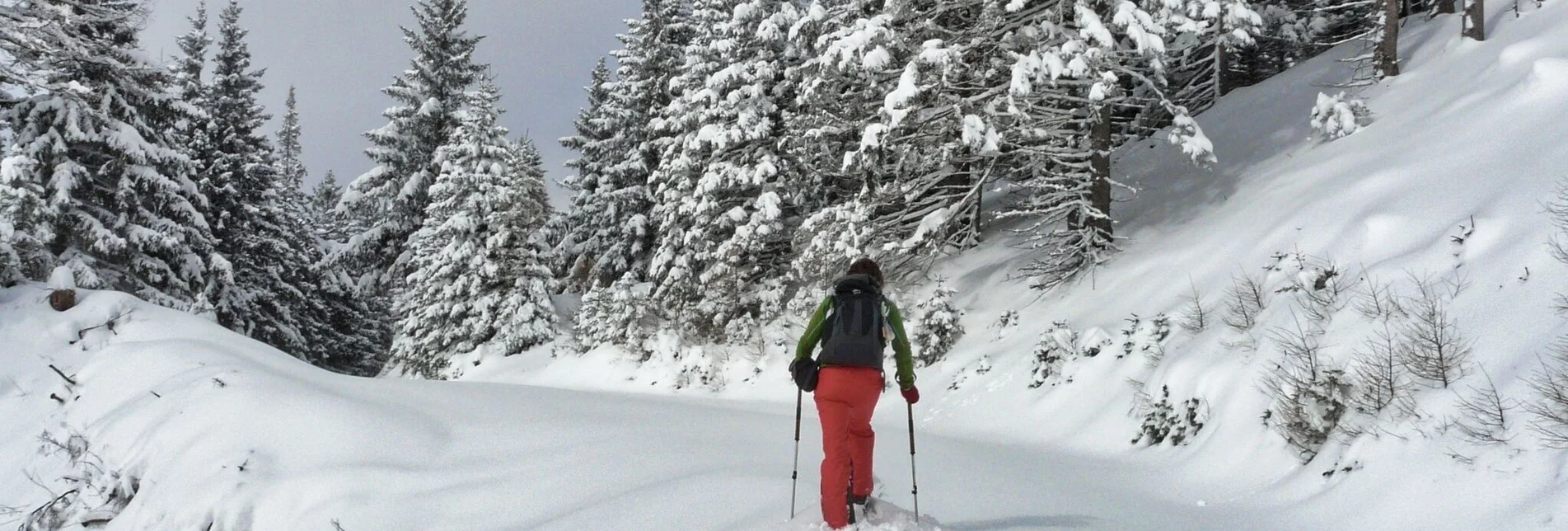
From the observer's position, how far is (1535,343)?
17.5 ft

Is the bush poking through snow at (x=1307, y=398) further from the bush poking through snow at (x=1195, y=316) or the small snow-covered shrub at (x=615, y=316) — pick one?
the small snow-covered shrub at (x=615, y=316)

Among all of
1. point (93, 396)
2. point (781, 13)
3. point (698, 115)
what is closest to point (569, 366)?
point (698, 115)

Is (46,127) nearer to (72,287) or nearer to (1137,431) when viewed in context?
(72,287)

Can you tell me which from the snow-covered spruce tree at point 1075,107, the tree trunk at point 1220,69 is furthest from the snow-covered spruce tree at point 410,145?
the tree trunk at point 1220,69

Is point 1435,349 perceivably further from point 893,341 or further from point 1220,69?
point 1220,69

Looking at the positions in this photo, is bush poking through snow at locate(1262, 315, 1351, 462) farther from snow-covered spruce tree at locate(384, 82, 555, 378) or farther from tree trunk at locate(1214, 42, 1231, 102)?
snow-covered spruce tree at locate(384, 82, 555, 378)

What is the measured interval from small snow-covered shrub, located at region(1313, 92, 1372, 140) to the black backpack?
1137 cm

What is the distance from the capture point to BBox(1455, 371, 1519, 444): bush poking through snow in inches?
194

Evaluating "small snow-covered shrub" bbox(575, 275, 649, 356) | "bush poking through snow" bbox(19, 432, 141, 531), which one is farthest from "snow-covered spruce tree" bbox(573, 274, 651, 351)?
"bush poking through snow" bbox(19, 432, 141, 531)

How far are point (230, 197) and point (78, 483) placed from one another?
71.6 ft

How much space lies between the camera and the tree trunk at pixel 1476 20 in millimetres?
14805

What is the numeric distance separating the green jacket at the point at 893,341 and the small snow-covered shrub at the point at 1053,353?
20.3ft

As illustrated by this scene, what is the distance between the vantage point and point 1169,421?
27.1 feet

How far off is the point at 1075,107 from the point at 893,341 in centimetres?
1074
